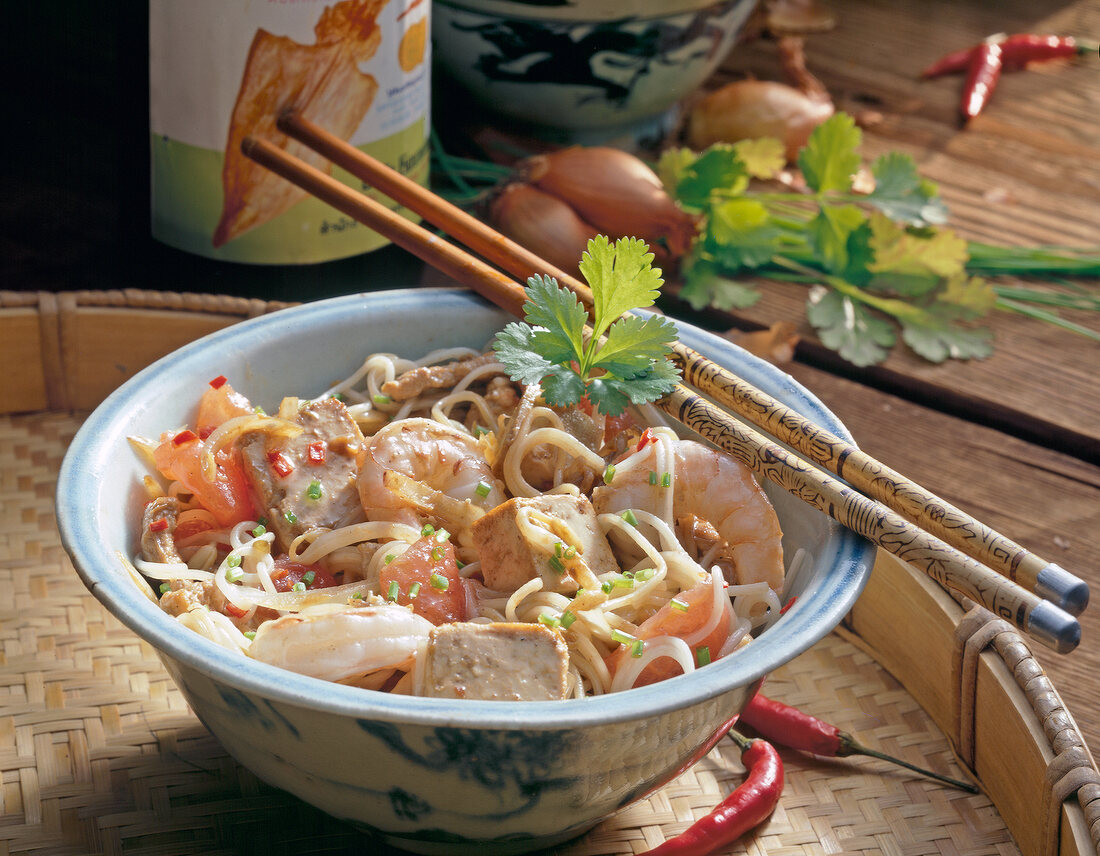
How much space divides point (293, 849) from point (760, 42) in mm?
2947

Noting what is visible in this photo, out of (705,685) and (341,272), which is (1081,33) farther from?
(705,685)

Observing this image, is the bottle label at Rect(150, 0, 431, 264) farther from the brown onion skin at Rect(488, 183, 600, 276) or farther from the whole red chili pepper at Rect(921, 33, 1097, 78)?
the whole red chili pepper at Rect(921, 33, 1097, 78)

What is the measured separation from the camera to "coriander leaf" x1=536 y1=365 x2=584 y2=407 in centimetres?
147

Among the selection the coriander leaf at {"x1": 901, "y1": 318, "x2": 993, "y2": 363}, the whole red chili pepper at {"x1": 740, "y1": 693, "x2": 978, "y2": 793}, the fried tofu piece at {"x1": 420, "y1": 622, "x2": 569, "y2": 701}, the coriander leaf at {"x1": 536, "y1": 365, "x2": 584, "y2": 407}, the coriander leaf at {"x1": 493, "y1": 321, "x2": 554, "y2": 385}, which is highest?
the coriander leaf at {"x1": 493, "y1": 321, "x2": 554, "y2": 385}

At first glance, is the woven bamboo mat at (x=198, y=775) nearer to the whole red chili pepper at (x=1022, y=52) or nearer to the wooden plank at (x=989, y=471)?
the wooden plank at (x=989, y=471)

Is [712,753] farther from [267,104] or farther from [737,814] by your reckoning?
[267,104]

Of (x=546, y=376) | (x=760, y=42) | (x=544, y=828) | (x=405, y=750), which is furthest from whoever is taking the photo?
(x=760, y=42)

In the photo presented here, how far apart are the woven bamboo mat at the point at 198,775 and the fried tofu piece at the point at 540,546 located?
1.05ft

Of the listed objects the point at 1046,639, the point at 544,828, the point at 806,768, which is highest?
the point at 1046,639

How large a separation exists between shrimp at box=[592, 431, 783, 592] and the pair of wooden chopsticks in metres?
0.03

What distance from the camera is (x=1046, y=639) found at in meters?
1.09

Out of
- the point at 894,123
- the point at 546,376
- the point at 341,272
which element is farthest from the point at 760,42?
the point at 546,376

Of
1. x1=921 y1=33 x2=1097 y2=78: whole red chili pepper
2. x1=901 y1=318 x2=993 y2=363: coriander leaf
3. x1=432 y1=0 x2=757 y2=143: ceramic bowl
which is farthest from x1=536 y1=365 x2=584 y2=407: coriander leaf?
x1=921 y1=33 x2=1097 y2=78: whole red chili pepper

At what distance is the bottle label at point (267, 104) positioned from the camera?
184cm
